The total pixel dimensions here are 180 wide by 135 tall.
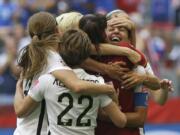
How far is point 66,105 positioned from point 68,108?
0.02 m

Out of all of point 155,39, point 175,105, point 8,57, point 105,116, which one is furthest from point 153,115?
point 105,116

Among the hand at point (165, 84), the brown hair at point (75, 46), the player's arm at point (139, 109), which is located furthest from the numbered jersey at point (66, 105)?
the hand at point (165, 84)

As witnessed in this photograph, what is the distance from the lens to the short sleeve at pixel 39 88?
4602mm

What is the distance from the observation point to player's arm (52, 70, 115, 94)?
453 cm

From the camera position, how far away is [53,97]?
15.0 ft

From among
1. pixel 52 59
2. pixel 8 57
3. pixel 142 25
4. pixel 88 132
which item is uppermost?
pixel 142 25

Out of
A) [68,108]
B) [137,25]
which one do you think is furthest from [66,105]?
[137,25]

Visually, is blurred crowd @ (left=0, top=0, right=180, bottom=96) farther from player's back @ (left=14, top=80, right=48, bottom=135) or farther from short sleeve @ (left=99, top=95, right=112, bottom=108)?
short sleeve @ (left=99, top=95, right=112, bottom=108)

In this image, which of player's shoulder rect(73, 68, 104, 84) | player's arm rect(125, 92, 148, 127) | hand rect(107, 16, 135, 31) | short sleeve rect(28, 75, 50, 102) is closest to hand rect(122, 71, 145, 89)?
player's arm rect(125, 92, 148, 127)

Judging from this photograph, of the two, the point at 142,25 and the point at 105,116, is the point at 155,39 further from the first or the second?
the point at 105,116

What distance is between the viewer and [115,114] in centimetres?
464

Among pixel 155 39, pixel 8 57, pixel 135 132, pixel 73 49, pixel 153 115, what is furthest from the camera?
pixel 155 39

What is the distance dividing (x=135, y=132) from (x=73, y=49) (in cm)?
85

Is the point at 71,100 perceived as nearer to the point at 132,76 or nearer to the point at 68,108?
the point at 68,108
